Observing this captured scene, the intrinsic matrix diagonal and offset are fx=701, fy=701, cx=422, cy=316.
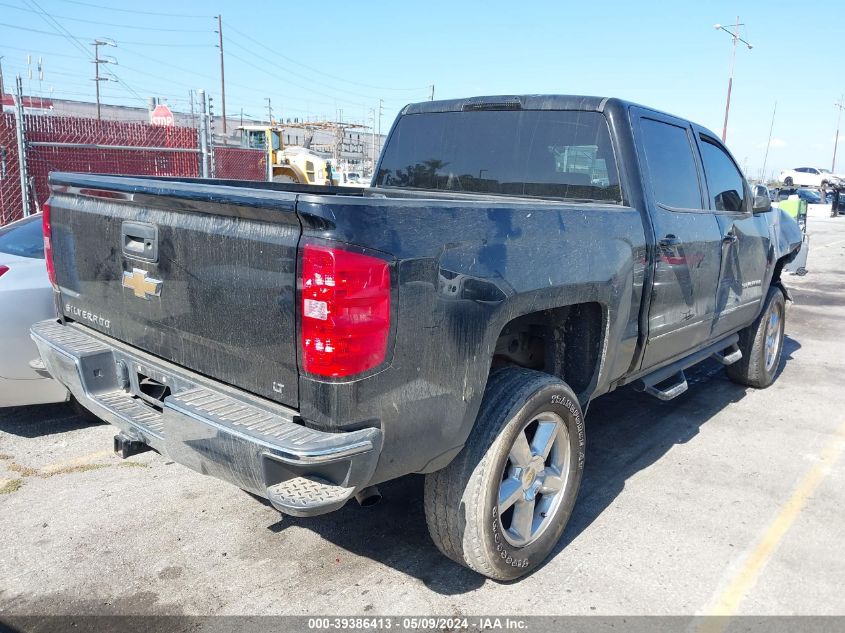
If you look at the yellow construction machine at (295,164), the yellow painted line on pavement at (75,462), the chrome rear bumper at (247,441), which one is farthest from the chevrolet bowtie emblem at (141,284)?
the yellow construction machine at (295,164)

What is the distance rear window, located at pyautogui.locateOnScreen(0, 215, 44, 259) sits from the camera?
4566 mm

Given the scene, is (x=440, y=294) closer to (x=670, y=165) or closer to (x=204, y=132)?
(x=670, y=165)

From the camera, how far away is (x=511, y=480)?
3025mm

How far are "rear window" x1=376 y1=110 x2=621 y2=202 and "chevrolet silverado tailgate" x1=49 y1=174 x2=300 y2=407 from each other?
1.90 meters

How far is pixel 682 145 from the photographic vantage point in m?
4.36

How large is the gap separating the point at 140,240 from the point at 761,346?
510 cm

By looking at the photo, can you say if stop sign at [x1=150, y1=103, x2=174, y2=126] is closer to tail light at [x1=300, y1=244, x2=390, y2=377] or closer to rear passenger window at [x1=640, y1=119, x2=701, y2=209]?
rear passenger window at [x1=640, y1=119, x2=701, y2=209]

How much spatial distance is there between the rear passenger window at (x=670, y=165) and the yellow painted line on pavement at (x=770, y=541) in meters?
1.81

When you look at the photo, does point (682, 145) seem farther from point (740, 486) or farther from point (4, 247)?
point (4, 247)

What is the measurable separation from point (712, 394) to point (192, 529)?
14.5 ft

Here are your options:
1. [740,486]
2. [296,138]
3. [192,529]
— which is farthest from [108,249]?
[296,138]

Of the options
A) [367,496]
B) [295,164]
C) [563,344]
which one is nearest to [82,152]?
[563,344]

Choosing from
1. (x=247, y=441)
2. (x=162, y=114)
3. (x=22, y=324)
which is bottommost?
(x=22, y=324)

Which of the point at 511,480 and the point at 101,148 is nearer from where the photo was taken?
the point at 511,480
